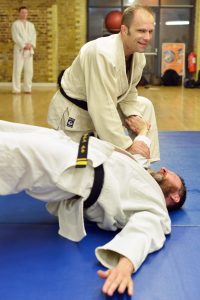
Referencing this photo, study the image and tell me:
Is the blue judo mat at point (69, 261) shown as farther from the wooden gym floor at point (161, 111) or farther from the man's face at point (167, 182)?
the wooden gym floor at point (161, 111)

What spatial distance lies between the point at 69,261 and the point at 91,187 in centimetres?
32

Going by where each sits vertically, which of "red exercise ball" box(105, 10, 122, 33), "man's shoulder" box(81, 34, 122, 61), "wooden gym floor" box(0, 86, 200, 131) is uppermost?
"red exercise ball" box(105, 10, 122, 33)

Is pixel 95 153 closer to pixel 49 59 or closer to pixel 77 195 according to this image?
pixel 77 195

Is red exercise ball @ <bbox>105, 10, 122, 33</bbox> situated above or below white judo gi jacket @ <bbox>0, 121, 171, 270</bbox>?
above

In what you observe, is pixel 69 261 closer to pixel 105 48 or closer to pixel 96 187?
pixel 96 187

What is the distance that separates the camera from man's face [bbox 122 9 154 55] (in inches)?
102

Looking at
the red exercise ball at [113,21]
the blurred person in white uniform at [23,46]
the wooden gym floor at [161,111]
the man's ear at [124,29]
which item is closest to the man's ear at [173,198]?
the man's ear at [124,29]

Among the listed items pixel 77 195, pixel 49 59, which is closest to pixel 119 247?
pixel 77 195

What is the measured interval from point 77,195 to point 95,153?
0.20 m

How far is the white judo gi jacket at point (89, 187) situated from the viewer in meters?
1.72

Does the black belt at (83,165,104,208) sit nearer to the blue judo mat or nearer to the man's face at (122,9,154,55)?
the blue judo mat

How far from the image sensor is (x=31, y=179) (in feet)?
5.77

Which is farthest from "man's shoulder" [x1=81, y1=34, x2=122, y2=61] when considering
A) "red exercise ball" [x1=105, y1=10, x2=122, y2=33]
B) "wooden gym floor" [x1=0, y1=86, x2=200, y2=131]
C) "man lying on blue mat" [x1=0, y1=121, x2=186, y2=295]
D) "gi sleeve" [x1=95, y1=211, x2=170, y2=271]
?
"red exercise ball" [x1=105, y1=10, x2=122, y2=33]

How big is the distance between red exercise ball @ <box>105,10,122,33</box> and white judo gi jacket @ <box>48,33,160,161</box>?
840 centimetres
